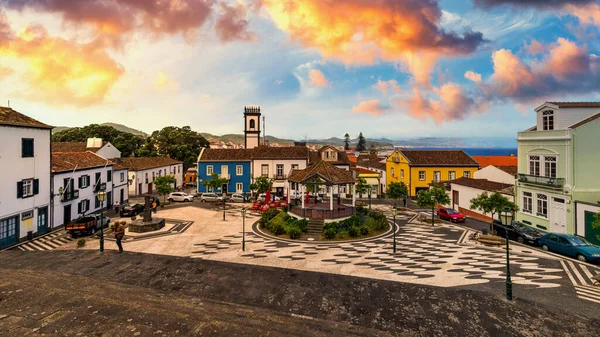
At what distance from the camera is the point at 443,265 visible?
18359mm

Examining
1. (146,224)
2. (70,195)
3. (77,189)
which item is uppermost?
(77,189)

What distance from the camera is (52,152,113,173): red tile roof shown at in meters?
30.0

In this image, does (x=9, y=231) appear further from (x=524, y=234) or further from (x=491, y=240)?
(x=524, y=234)

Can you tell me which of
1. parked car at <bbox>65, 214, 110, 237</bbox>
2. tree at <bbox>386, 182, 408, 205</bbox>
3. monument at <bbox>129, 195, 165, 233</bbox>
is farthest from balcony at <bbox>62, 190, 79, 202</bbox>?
tree at <bbox>386, 182, 408, 205</bbox>

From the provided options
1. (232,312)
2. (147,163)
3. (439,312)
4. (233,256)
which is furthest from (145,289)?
(147,163)

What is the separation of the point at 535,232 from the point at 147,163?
5649 cm

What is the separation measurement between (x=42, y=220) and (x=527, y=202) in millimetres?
44730

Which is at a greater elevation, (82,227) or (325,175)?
(325,175)

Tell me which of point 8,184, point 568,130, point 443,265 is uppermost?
point 568,130

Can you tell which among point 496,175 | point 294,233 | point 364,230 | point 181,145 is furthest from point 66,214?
point 496,175

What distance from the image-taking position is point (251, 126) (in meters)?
64.8

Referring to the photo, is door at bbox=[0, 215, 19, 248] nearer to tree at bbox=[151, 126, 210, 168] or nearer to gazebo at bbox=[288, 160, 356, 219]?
gazebo at bbox=[288, 160, 356, 219]

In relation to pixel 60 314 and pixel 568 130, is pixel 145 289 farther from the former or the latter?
pixel 568 130

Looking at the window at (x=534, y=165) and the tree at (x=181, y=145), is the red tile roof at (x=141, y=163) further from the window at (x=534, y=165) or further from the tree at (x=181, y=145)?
the window at (x=534, y=165)
